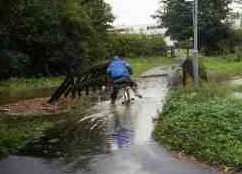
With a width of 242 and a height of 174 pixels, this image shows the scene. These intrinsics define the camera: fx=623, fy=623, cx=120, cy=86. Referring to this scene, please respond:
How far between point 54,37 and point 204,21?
2102 cm

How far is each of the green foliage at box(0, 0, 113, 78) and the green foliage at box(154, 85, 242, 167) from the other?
16.2m

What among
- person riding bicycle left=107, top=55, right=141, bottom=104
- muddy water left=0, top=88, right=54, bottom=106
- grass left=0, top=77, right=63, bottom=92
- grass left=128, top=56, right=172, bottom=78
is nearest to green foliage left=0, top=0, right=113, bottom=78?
grass left=0, top=77, right=63, bottom=92

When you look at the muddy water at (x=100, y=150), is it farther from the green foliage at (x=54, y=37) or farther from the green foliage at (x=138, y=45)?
the green foliage at (x=138, y=45)

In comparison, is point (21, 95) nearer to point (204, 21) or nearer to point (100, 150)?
point (100, 150)

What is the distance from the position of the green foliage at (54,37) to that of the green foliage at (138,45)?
13597mm

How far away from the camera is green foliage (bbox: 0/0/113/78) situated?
98.9 feet

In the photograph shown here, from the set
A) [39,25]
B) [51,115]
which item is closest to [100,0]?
[39,25]

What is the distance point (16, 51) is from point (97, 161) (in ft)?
69.5

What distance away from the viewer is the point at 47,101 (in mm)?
19984

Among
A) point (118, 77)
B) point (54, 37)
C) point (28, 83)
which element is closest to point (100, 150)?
point (118, 77)

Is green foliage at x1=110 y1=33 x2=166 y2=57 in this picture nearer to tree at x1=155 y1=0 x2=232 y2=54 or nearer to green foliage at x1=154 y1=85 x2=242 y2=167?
tree at x1=155 y1=0 x2=232 y2=54

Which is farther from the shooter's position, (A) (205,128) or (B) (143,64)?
(B) (143,64)

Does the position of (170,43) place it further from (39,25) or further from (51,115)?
(51,115)

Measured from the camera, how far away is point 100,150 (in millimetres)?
10750
